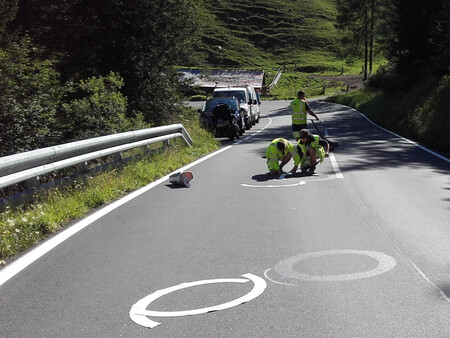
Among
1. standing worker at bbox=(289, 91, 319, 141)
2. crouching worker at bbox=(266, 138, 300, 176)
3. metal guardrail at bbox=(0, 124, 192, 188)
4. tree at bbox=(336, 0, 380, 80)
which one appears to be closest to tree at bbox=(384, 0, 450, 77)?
standing worker at bbox=(289, 91, 319, 141)

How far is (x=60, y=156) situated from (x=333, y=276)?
197 inches

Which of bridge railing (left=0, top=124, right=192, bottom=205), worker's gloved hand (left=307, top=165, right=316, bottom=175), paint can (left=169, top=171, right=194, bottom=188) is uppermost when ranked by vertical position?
bridge railing (left=0, top=124, right=192, bottom=205)

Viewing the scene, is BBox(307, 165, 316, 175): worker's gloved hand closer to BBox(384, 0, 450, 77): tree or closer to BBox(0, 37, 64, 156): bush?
BBox(0, 37, 64, 156): bush

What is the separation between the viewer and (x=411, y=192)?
9.29m

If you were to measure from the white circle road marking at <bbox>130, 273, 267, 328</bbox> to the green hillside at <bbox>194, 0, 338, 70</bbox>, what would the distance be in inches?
4388

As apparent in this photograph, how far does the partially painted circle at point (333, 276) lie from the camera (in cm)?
482

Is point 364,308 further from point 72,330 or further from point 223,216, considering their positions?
point 223,216

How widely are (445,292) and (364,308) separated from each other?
751 mm

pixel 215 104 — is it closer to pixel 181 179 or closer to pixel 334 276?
pixel 181 179

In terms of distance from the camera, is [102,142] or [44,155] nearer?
[44,155]

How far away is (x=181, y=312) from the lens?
161 inches

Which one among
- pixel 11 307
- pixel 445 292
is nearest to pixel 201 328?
pixel 11 307

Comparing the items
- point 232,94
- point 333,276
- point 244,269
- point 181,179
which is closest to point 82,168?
point 181,179

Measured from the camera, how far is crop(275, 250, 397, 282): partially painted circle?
15.8 feet
